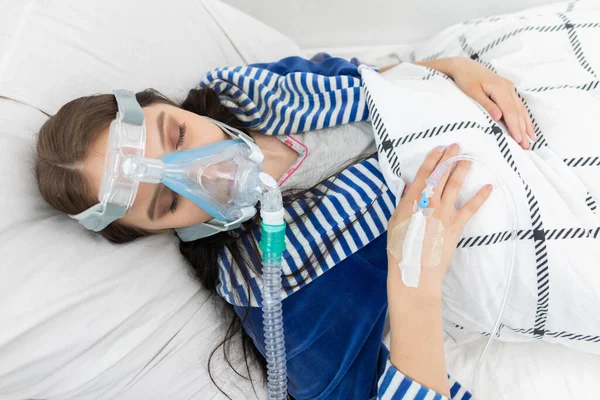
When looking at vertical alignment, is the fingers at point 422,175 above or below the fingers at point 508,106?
below

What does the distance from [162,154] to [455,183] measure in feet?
1.74

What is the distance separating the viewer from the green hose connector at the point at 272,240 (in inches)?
31.4

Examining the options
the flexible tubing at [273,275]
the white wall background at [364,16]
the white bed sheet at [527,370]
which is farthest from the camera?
the white wall background at [364,16]

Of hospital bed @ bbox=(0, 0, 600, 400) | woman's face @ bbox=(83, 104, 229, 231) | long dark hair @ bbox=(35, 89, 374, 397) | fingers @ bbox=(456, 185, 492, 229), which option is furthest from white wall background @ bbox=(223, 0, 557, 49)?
fingers @ bbox=(456, 185, 492, 229)

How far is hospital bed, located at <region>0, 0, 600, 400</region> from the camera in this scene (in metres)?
0.85

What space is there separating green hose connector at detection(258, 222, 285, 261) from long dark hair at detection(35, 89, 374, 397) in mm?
178

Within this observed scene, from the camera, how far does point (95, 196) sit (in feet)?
2.76

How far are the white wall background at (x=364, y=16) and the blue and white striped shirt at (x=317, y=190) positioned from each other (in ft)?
1.91

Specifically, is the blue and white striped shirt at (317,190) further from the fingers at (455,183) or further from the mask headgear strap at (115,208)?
the mask headgear strap at (115,208)

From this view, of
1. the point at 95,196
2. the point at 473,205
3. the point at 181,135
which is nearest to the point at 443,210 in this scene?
the point at 473,205

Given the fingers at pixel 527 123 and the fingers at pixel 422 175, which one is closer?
the fingers at pixel 422 175

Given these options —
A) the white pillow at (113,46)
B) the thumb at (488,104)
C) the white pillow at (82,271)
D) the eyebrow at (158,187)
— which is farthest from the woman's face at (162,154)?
the thumb at (488,104)

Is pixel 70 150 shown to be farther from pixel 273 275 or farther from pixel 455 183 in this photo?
pixel 455 183

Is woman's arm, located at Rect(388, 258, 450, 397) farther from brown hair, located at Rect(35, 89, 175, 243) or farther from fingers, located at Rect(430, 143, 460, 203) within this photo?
brown hair, located at Rect(35, 89, 175, 243)
